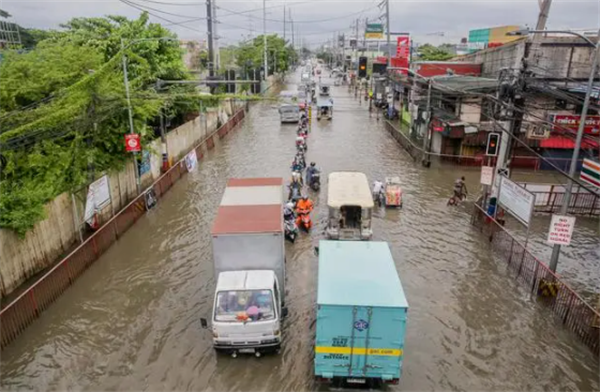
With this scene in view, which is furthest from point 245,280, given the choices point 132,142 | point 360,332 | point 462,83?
point 462,83

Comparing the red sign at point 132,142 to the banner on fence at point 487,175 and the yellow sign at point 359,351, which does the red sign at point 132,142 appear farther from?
the banner on fence at point 487,175

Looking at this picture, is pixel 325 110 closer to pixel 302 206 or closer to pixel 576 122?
pixel 576 122

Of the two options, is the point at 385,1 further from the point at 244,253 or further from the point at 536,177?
the point at 244,253

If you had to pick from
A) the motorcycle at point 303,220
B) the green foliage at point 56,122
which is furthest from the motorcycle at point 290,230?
the green foliage at point 56,122

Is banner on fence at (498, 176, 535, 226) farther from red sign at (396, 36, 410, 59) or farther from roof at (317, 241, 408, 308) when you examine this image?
red sign at (396, 36, 410, 59)

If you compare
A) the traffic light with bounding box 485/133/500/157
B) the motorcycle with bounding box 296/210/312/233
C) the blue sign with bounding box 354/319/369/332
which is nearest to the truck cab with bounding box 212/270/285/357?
the blue sign with bounding box 354/319/369/332

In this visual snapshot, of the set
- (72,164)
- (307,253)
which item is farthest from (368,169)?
(72,164)
